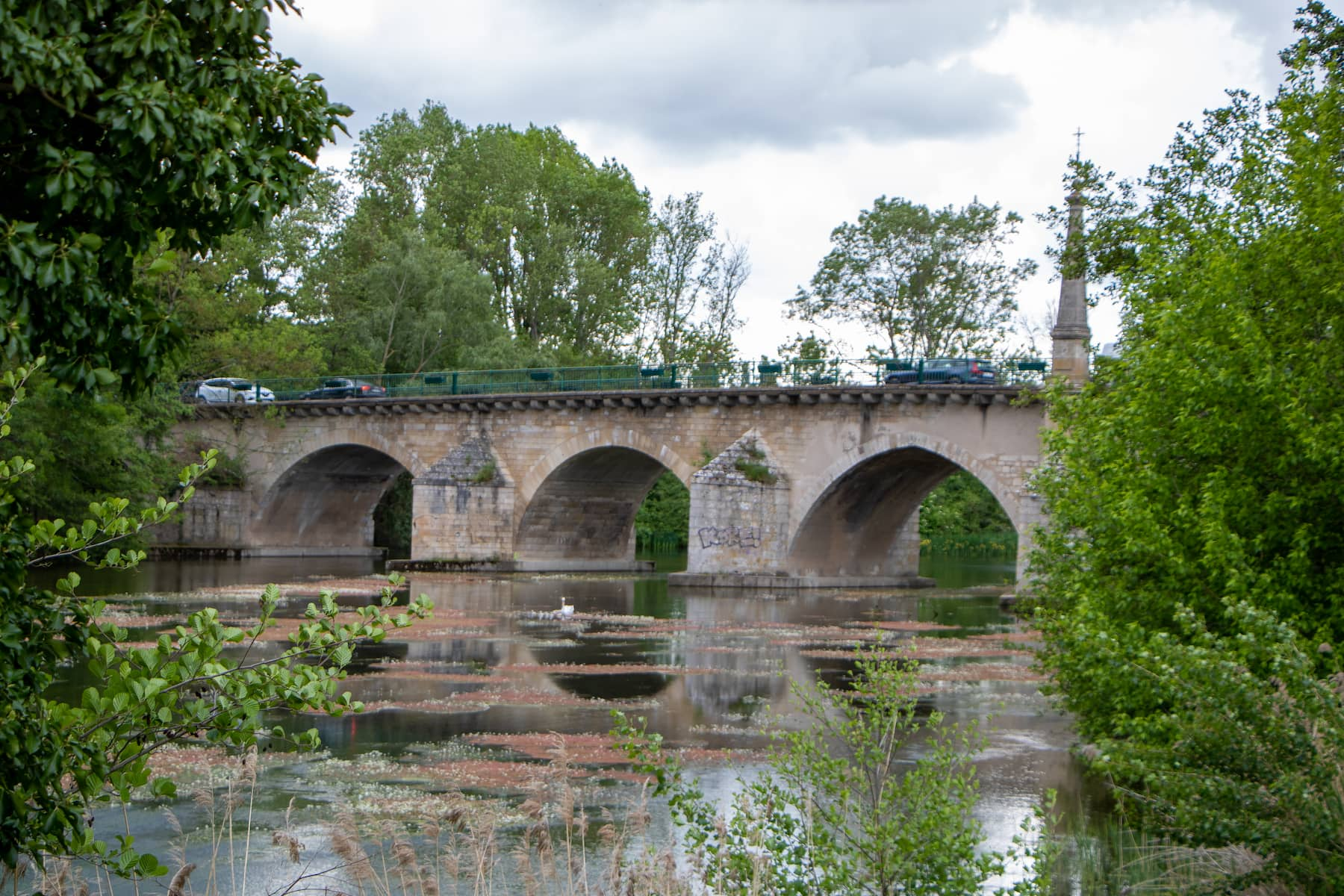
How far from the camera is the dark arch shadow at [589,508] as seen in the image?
39562 millimetres

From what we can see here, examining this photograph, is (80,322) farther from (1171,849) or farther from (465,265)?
(465,265)

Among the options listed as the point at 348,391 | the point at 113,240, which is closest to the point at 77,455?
the point at 348,391

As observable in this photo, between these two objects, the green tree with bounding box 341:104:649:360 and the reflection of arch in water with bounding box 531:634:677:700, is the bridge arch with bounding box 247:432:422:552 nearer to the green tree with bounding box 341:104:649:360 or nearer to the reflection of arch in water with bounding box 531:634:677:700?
the green tree with bounding box 341:104:649:360

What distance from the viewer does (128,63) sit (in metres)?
3.90

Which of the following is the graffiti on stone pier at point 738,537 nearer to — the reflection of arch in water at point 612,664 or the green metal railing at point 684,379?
the green metal railing at point 684,379

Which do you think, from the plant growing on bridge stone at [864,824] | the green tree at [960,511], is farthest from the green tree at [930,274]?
the plant growing on bridge stone at [864,824]

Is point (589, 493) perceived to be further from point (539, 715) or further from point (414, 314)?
point (539, 715)

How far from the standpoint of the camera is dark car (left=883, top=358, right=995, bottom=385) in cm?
3209

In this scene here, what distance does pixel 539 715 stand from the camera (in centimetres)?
1430

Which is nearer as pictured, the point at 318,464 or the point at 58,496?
the point at 58,496

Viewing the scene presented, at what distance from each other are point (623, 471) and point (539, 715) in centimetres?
2724

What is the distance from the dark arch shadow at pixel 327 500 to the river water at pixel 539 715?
14586 mm

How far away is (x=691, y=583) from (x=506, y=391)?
1138 centimetres

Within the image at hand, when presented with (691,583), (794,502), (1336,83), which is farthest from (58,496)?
(1336,83)
